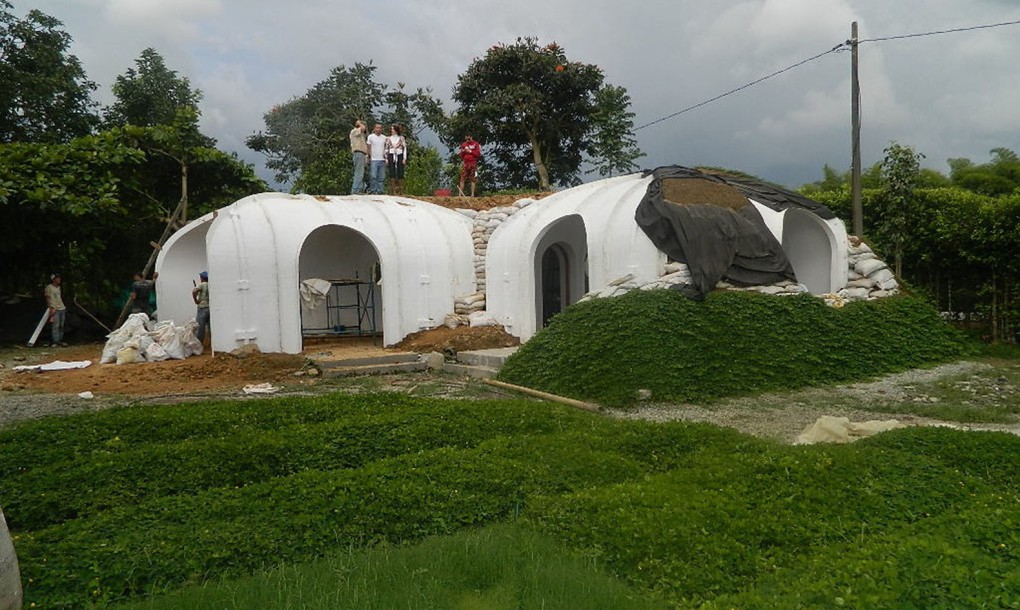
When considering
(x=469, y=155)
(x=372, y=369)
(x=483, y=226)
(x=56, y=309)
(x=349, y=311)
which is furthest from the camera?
(x=469, y=155)

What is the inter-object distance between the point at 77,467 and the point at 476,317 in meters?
9.32

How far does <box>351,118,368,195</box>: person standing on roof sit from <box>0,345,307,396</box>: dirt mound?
6638 millimetres

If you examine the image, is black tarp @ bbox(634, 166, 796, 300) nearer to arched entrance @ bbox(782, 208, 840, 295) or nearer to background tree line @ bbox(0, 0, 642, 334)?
arched entrance @ bbox(782, 208, 840, 295)

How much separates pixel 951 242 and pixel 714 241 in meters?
5.87

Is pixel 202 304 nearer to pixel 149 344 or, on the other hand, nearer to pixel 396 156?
pixel 149 344

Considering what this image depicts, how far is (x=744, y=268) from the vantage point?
439 inches

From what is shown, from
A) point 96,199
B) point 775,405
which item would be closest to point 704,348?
point 775,405

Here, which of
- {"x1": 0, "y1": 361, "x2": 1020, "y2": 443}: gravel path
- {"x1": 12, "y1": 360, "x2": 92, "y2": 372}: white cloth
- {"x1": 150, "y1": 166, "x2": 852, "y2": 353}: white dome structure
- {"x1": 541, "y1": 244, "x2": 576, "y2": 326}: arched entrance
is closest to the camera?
{"x1": 0, "y1": 361, "x2": 1020, "y2": 443}: gravel path

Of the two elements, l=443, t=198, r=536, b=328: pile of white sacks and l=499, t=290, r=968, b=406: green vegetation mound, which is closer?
l=499, t=290, r=968, b=406: green vegetation mound

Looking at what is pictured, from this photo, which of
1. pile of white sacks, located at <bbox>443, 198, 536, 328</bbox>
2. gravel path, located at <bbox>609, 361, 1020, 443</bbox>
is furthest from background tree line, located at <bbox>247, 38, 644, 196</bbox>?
gravel path, located at <bbox>609, 361, 1020, 443</bbox>

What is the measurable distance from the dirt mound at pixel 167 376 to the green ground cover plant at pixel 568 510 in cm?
406

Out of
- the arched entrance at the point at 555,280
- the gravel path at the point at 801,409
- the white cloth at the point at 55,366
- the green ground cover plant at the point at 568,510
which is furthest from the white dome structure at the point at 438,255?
the green ground cover plant at the point at 568,510

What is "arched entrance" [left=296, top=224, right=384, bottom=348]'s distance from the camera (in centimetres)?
1657

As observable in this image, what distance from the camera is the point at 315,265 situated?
16.9m
